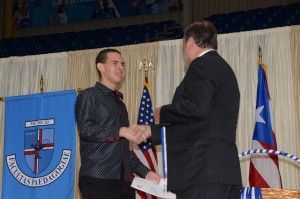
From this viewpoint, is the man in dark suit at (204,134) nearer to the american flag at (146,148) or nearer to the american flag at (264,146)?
the american flag at (264,146)

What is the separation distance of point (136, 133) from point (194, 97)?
0.85m

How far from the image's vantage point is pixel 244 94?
20.3 feet

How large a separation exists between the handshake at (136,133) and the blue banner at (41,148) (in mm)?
2467

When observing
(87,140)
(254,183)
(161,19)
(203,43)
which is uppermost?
(161,19)

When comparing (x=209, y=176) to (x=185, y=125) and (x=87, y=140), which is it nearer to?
(x=185, y=125)

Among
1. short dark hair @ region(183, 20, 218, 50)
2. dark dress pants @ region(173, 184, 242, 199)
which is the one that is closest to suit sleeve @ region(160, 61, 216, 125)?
short dark hair @ region(183, 20, 218, 50)

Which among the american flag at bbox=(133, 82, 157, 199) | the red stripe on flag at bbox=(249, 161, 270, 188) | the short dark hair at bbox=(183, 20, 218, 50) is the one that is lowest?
the red stripe on flag at bbox=(249, 161, 270, 188)

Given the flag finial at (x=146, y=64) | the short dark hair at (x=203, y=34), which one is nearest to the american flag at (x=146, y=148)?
the flag finial at (x=146, y=64)

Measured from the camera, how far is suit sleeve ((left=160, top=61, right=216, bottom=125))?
289 centimetres

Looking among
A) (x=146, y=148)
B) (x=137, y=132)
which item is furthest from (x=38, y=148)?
(x=137, y=132)

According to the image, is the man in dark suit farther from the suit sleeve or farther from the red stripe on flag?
the red stripe on flag

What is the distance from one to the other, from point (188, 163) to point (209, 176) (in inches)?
5.5

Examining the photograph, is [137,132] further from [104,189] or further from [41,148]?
[41,148]

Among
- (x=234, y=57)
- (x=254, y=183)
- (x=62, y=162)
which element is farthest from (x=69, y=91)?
(x=254, y=183)
